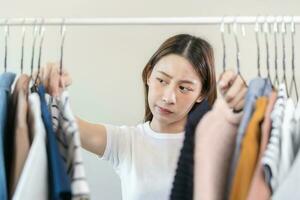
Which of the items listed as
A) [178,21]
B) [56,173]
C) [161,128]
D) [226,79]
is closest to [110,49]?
[161,128]

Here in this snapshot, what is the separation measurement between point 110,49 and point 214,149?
0.76 m

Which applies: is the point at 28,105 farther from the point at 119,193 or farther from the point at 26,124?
the point at 119,193

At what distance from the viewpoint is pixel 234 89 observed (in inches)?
27.4

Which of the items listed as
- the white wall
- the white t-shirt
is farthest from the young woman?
the white wall

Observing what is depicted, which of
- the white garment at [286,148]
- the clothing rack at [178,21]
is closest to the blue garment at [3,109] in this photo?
the clothing rack at [178,21]

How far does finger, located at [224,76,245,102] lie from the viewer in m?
0.69

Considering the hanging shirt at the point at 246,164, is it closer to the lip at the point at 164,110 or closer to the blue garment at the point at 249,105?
the blue garment at the point at 249,105

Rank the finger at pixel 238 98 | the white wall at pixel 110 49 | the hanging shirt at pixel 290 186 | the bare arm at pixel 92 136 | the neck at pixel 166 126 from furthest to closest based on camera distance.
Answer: the white wall at pixel 110 49 → the neck at pixel 166 126 → the bare arm at pixel 92 136 → the finger at pixel 238 98 → the hanging shirt at pixel 290 186

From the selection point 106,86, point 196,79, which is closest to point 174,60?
point 196,79

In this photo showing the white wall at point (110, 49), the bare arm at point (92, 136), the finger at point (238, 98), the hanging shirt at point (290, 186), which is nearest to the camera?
the hanging shirt at point (290, 186)

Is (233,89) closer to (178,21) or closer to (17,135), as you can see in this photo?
(178,21)

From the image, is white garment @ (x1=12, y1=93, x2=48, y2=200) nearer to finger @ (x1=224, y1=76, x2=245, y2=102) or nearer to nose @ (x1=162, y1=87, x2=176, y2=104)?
finger @ (x1=224, y1=76, x2=245, y2=102)

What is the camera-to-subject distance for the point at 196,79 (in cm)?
108

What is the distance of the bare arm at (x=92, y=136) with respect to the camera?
1011mm
